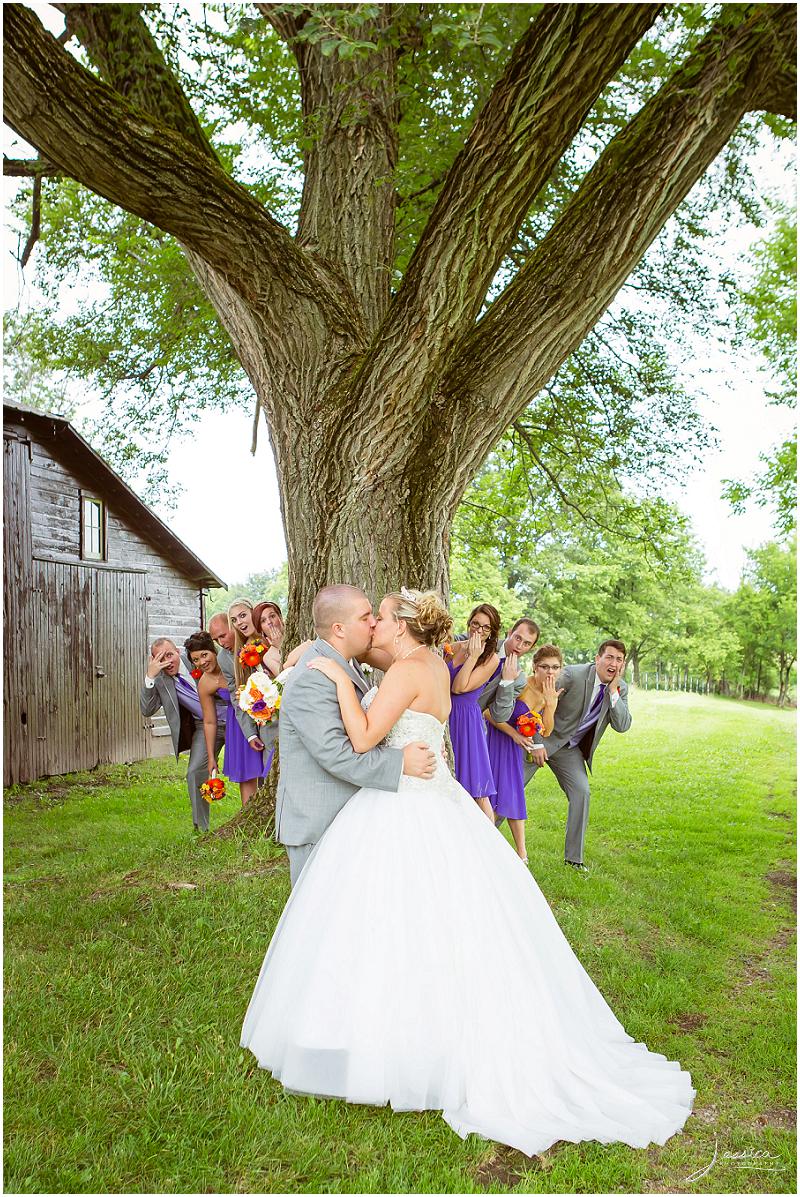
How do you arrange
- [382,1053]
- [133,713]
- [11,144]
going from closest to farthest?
[382,1053] → [11,144] → [133,713]

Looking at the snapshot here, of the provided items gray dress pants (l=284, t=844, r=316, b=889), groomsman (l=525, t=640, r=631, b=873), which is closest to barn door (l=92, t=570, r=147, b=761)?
groomsman (l=525, t=640, r=631, b=873)

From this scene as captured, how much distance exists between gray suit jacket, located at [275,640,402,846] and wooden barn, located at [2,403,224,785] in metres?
12.2

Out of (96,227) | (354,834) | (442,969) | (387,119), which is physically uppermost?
(96,227)

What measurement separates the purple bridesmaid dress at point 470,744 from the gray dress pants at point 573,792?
0.94m

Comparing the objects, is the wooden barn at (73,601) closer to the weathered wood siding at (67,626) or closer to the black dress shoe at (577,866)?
the weathered wood siding at (67,626)

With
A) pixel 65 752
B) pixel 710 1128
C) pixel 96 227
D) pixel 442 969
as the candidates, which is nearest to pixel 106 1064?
pixel 442 969

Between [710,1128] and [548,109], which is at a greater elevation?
[548,109]

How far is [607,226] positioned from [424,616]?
361cm

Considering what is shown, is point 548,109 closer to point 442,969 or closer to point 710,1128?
point 442,969

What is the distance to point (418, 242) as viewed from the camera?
22.4 ft

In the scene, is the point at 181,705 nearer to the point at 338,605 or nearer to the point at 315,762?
the point at 315,762

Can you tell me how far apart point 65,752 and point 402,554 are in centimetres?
1242

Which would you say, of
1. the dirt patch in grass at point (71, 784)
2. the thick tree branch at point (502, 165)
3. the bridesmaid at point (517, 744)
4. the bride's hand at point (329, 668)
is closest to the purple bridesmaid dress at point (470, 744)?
the bridesmaid at point (517, 744)

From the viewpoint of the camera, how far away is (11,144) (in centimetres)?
941
